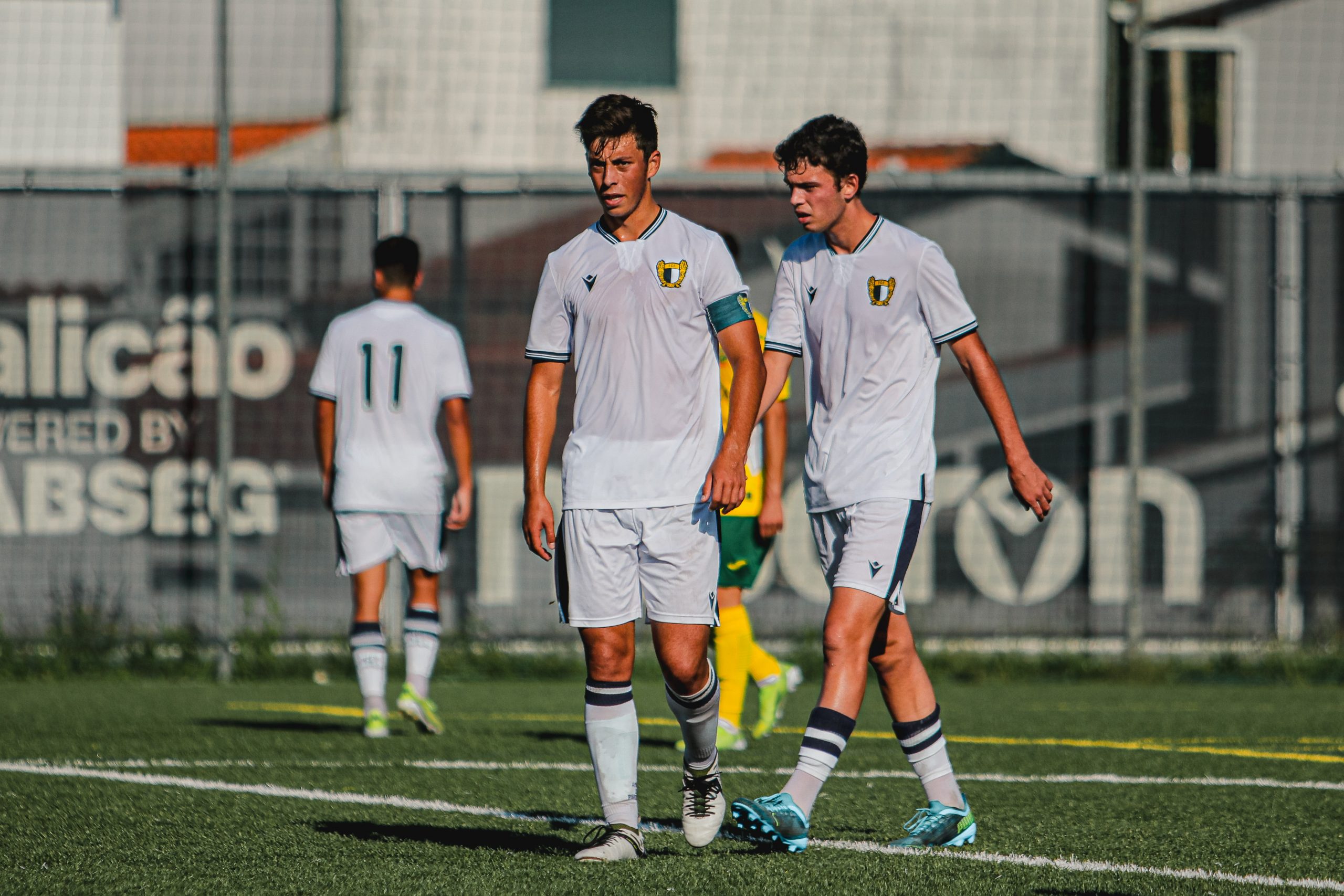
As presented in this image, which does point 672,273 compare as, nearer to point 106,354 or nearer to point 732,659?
point 732,659

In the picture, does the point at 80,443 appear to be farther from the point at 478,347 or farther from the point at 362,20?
the point at 362,20

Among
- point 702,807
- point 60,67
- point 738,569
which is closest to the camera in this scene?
point 702,807

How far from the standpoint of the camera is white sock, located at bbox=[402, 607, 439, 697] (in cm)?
755

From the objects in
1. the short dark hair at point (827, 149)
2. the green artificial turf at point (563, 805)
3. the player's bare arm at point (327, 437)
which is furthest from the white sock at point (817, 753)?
the player's bare arm at point (327, 437)

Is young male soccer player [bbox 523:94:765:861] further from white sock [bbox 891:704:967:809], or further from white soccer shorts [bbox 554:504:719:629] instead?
white sock [bbox 891:704:967:809]

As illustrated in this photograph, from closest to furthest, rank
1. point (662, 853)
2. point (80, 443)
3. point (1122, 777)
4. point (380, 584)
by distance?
point (662, 853) → point (1122, 777) → point (380, 584) → point (80, 443)

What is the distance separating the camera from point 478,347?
11.0 m

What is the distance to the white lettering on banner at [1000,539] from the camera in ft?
35.8

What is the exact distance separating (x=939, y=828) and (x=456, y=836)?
134 centimetres

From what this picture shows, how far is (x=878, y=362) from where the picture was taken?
4.86 meters

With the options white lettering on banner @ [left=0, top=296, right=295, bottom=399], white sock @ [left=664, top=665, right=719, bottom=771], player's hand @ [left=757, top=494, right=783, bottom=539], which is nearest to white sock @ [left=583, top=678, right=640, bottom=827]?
white sock @ [left=664, top=665, right=719, bottom=771]

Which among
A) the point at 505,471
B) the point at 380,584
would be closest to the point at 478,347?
the point at 505,471

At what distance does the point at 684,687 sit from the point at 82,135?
10.1 m

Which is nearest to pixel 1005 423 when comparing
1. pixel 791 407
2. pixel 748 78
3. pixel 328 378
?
pixel 328 378
